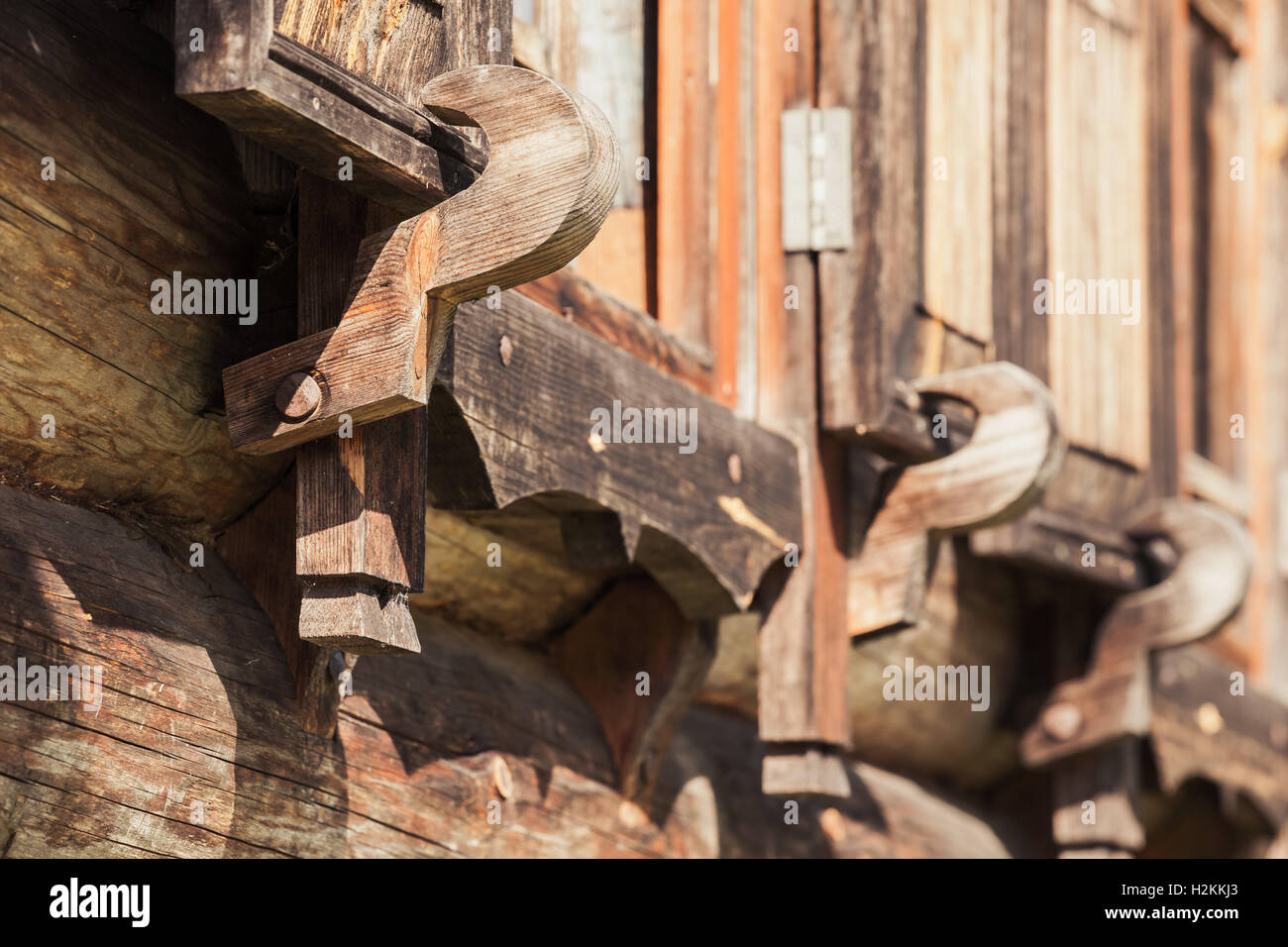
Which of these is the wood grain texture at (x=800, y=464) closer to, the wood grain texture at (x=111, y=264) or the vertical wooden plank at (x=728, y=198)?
the vertical wooden plank at (x=728, y=198)

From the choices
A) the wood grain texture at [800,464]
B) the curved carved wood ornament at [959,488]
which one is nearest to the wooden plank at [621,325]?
the wood grain texture at [800,464]

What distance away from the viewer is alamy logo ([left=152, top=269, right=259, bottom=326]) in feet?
8.10

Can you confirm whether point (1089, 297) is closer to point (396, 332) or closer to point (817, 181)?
point (817, 181)

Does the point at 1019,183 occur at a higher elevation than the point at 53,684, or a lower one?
higher

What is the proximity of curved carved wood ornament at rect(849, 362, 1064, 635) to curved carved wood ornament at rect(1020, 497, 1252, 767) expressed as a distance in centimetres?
98

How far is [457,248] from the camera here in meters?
2.34

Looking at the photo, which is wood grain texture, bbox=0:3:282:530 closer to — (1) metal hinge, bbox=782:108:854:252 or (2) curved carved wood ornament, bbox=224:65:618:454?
(2) curved carved wood ornament, bbox=224:65:618:454

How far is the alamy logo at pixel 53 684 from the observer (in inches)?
85.2

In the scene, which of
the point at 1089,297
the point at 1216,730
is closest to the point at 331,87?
the point at 1089,297

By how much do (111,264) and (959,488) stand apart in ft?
6.39

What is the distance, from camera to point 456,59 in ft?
8.16

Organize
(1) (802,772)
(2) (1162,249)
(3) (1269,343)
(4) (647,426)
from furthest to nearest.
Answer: (3) (1269,343)
(2) (1162,249)
(1) (802,772)
(4) (647,426)

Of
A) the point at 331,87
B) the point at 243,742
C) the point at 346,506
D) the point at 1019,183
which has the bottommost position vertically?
the point at 243,742

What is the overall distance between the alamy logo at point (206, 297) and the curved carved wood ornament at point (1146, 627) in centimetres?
277
